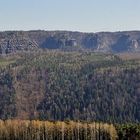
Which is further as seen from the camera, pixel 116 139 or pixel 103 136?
pixel 103 136

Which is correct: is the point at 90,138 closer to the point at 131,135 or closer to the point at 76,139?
the point at 76,139

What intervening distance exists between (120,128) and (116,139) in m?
7.05

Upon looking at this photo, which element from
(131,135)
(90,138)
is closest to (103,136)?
(90,138)

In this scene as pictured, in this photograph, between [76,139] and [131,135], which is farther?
[76,139]

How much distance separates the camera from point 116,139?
187375 mm

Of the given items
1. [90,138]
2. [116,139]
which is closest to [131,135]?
[116,139]

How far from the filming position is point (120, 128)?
7608 inches

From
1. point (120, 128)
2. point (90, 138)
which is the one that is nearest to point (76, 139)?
point (90, 138)

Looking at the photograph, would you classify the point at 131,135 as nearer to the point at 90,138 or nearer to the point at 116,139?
the point at 116,139

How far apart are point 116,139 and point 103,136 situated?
41.8ft

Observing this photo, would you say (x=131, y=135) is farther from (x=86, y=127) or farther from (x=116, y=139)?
(x=86, y=127)

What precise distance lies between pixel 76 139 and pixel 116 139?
18.8m

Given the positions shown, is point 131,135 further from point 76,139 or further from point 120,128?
point 76,139

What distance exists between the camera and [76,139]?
199375mm
